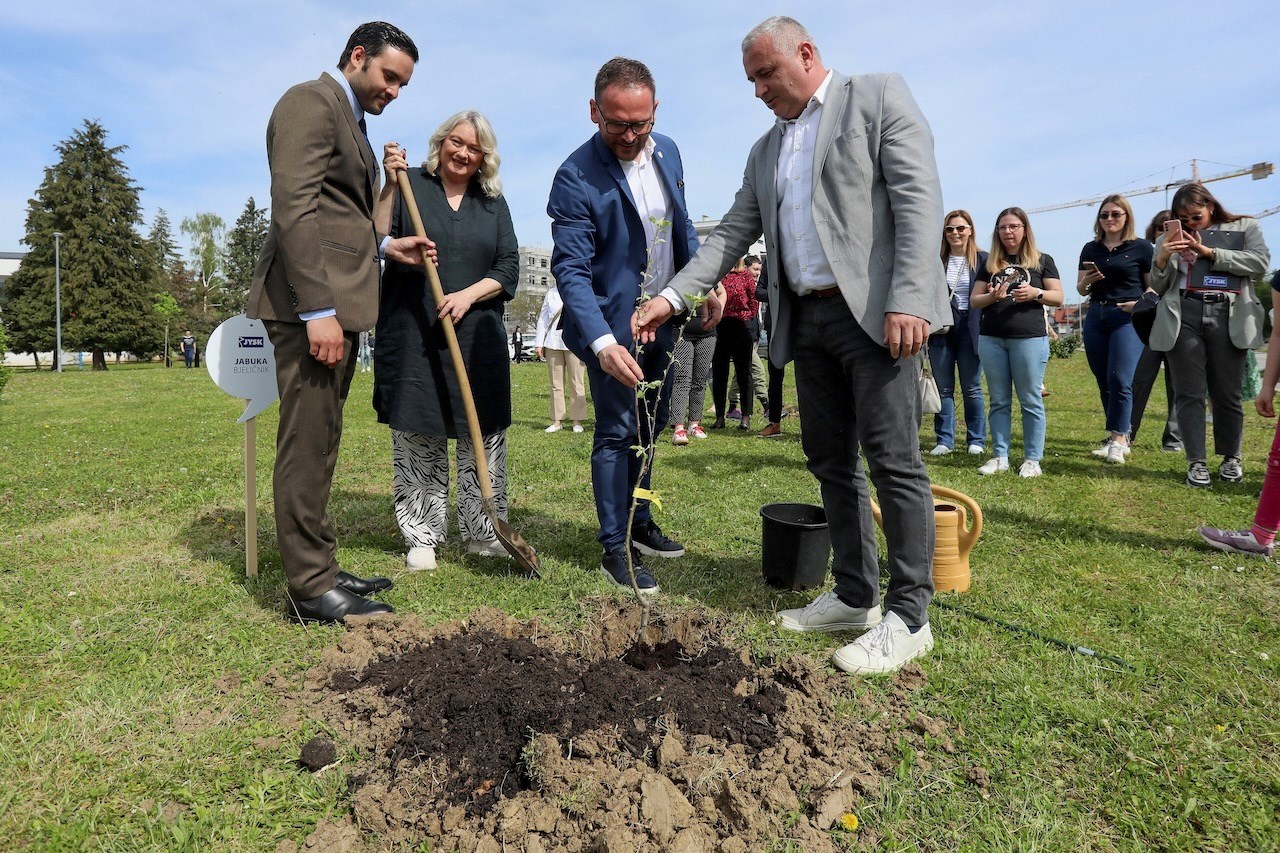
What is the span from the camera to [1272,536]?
3.98m

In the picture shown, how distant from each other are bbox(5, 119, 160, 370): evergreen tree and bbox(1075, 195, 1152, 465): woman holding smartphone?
139ft

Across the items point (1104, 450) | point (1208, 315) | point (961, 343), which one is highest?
point (1208, 315)

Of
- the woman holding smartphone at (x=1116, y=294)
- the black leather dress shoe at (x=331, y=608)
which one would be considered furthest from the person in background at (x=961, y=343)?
the black leather dress shoe at (x=331, y=608)

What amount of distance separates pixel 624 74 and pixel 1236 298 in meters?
5.21

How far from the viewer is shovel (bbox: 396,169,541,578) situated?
3721mm

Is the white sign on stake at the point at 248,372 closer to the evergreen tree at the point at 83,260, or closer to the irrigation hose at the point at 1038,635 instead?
the irrigation hose at the point at 1038,635

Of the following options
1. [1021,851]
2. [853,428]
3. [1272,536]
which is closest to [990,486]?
[1272,536]

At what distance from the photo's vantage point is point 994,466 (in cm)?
643

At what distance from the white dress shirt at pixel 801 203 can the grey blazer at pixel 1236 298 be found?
4447mm

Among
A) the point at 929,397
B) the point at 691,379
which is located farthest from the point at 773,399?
the point at 929,397

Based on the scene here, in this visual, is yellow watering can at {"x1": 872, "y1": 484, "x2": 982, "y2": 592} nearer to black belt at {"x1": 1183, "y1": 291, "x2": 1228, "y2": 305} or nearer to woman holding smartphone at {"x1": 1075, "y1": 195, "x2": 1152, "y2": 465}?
black belt at {"x1": 1183, "y1": 291, "x2": 1228, "y2": 305}

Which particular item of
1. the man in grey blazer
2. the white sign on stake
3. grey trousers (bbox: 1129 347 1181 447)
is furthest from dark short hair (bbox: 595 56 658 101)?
grey trousers (bbox: 1129 347 1181 447)

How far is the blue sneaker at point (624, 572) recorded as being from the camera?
11.8ft

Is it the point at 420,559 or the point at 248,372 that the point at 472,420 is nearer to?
the point at 420,559
